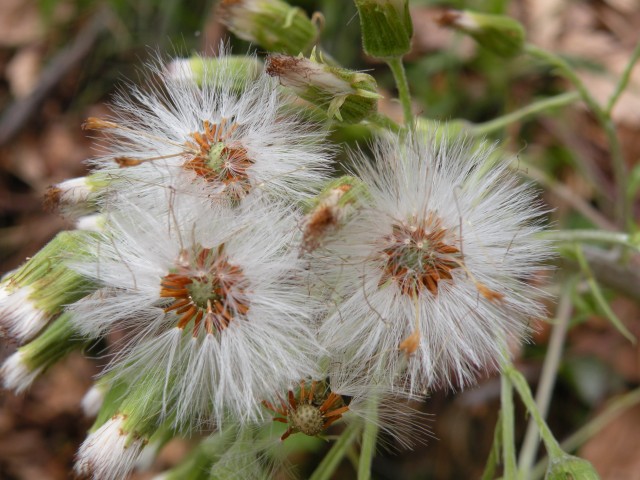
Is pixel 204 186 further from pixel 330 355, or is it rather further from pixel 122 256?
pixel 330 355

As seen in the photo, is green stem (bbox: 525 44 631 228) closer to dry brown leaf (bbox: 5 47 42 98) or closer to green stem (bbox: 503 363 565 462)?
green stem (bbox: 503 363 565 462)

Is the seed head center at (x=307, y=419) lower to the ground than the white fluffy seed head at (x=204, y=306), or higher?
lower

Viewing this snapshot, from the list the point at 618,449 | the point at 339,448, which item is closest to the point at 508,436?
the point at 339,448

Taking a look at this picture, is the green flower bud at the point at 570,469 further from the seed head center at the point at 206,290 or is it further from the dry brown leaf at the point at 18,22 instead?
the dry brown leaf at the point at 18,22

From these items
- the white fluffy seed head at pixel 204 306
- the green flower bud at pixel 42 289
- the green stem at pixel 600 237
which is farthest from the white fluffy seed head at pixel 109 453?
the green stem at pixel 600 237

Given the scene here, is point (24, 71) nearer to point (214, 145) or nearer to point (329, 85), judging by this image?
point (214, 145)

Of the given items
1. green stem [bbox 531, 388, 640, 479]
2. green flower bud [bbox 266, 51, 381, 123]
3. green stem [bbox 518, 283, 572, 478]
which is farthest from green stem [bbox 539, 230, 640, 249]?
green stem [bbox 531, 388, 640, 479]
